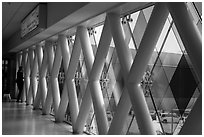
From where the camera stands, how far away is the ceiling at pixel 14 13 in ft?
34.8

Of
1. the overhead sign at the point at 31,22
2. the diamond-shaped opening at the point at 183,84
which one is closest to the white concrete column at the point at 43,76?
the overhead sign at the point at 31,22

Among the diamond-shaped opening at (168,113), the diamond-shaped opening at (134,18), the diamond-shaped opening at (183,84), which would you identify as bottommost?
the diamond-shaped opening at (168,113)

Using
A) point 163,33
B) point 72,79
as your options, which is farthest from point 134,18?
point 72,79

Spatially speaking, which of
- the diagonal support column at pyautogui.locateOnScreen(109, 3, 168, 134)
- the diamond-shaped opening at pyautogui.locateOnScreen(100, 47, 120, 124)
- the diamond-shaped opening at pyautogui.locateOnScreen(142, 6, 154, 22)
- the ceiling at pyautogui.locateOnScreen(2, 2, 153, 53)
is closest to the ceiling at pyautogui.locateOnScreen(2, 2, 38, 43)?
the ceiling at pyautogui.locateOnScreen(2, 2, 153, 53)

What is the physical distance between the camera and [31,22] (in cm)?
1098

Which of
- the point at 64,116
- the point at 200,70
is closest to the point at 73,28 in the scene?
the point at 64,116

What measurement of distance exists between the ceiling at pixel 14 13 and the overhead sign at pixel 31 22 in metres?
0.26

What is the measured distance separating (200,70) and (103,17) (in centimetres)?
400

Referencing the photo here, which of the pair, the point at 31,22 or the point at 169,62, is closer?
the point at 169,62

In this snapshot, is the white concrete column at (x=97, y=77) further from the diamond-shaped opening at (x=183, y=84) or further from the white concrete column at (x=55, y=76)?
the white concrete column at (x=55, y=76)

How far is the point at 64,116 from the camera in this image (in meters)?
10.9

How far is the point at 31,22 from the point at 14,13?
1.55 meters

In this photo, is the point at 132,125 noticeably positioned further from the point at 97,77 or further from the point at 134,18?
the point at 134,18

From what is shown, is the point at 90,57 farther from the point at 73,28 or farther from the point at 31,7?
the point at 31,7
